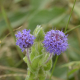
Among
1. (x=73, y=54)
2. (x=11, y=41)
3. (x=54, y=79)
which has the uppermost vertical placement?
(x=11, y=41)

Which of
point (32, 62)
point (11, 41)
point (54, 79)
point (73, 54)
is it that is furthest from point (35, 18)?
point (32, 62)

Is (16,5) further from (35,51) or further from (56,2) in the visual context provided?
(35,51)

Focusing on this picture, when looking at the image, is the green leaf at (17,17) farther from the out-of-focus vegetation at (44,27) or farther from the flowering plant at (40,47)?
the flowering plant at (40,47)

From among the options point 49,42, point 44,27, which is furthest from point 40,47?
point 44,27

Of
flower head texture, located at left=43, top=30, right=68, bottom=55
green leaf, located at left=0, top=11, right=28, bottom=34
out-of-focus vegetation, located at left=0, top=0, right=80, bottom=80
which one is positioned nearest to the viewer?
flower head texture, located at left=43, top=30, right=68, bottom=55

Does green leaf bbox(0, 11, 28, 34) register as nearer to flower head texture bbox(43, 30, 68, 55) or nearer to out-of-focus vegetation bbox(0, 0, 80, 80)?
out-of-focus vegetation bbox(0, 0, 80, 80)

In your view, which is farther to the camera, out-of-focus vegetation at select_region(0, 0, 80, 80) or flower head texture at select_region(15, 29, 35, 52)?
out-of-focus vegetation at select_region(0, 0, 80, 80)

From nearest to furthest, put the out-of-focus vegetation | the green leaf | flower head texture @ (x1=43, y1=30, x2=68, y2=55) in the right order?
flower head texture @ (x1=43, y1=30, x2=68, y2=55)
the out-of-focus vegetation
the green leaf

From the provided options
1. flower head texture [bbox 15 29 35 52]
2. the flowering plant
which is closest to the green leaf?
the flowering plant

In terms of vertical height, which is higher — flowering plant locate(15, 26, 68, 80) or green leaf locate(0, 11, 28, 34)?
green leaf locate(0, 11, 28, 34)
